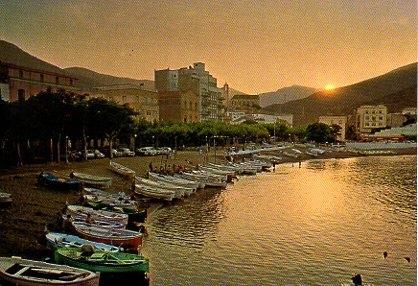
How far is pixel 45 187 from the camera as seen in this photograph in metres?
8.40

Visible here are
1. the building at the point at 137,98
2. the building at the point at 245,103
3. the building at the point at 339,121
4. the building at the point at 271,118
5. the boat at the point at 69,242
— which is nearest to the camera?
the boat at the point at 69,242

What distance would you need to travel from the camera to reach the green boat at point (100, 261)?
454cm

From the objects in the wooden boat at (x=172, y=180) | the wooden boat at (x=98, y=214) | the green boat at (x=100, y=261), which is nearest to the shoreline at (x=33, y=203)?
the wooden boat at (x=98, y=214)

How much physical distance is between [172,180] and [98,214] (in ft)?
15.1

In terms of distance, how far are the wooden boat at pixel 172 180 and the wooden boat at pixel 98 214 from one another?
4127 mm

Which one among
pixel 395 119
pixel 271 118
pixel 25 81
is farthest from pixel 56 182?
pixel 271 118

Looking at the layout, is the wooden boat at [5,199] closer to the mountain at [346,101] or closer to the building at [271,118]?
the mountain at [346,101]

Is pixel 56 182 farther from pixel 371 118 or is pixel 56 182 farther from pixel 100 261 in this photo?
pixel 371 118

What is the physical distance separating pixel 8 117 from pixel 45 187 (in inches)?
70.8

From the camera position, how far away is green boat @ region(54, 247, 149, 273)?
4539mm

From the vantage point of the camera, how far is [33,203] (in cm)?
719

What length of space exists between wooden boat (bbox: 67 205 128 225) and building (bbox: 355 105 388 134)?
Answer: 2780cm

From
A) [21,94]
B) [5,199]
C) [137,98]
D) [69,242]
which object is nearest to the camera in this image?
[69,242]

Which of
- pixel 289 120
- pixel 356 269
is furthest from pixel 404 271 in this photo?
pixel 289 120
